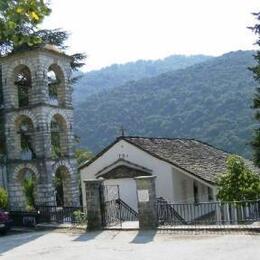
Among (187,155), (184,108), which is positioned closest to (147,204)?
(187,155)

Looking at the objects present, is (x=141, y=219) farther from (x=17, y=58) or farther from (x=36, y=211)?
(x=17, y=58)

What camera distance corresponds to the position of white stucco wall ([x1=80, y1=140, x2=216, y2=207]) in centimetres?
2819

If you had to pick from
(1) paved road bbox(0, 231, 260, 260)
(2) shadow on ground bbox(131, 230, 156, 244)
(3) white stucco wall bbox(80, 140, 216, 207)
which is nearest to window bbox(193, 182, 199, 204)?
(3) white stucco wall bbox(80, 140, 216, 207)

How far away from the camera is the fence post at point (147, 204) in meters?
19.0

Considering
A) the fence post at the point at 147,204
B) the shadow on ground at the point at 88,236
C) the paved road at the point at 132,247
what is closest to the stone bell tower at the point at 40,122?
the shadow on ground at the point at 88,236

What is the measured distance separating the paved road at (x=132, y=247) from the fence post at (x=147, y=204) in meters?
0.60

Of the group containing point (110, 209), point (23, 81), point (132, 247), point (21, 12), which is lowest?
point (132, 247)

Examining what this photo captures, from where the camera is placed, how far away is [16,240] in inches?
789

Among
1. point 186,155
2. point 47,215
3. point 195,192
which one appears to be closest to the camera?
point 47,215

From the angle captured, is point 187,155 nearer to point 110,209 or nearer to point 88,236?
point 110,209

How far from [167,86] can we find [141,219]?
97.3m

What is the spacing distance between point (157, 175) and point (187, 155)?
10.6 feet

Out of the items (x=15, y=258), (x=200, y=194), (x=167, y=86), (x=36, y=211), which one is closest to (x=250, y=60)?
(x=167, y=86)

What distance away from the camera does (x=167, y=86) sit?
115 m
